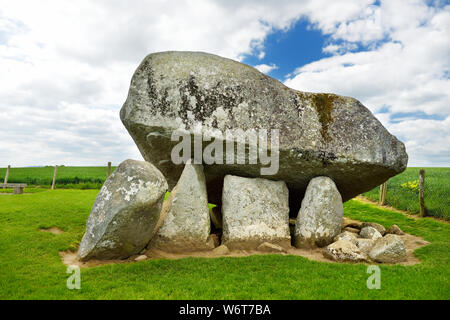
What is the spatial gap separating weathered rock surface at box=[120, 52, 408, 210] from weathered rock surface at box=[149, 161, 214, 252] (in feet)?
3.39

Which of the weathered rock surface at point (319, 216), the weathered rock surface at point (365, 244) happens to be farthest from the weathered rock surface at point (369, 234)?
the weathered rock surface at point (319, 216)

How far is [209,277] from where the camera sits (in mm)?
6211

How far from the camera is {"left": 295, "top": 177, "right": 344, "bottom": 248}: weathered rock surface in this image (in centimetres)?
877

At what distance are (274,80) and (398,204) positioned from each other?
12959mm

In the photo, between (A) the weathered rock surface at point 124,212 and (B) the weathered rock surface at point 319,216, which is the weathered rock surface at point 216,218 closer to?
(B) the weathered rock surface at point 319,216

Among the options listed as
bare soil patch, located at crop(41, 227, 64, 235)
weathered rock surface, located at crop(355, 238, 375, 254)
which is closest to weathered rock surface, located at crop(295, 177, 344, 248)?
weathered rock surface, located at crop(355, 238, 375, 254)

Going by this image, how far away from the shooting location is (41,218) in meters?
10.5

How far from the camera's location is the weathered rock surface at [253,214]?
856 centimetres

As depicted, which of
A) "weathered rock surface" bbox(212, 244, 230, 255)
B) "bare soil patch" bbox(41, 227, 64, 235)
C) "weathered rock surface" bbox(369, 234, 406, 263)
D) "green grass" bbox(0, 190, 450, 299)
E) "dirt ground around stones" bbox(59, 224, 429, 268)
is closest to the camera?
"green grass" bbox(0, 190, 450, 299)

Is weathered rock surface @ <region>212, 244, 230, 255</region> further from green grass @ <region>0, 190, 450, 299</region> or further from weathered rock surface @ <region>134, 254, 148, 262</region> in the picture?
weathered rock surface @ <region>134, 254, 148, 262</region>

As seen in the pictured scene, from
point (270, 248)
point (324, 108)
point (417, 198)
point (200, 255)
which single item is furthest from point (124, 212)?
point (417, 198)

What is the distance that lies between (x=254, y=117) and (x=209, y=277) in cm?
429

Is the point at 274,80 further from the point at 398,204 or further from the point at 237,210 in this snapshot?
the point at 398,204

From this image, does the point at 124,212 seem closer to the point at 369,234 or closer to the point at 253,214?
the point at 253,214
